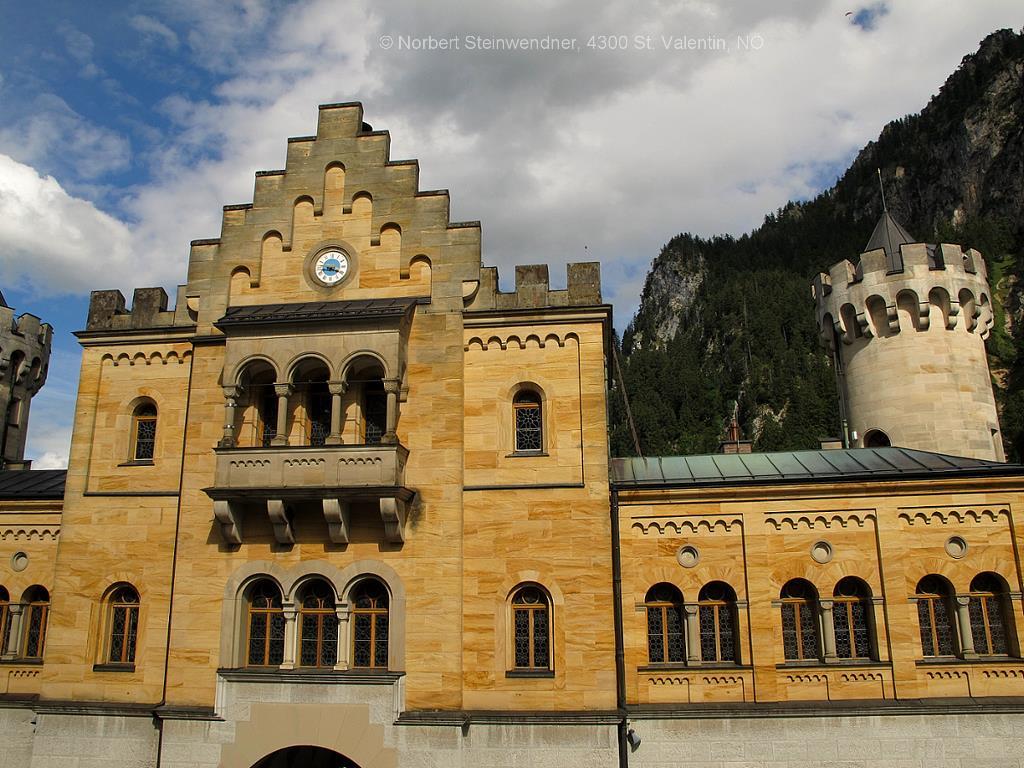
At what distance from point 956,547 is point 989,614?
1.46 metres

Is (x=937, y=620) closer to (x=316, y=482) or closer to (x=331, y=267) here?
(x=316, y=482)

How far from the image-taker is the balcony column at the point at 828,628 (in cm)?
1597

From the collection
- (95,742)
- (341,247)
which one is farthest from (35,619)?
(341,247)

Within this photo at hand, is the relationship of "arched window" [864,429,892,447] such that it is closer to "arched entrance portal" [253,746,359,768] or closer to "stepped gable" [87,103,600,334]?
"stepped gable" [87,103,600,334]

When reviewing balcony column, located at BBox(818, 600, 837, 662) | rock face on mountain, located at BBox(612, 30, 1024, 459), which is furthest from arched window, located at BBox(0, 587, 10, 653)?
rock face on mountain, located at BBox(612, 30, 1024, 459)

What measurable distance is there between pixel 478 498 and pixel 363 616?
333cm

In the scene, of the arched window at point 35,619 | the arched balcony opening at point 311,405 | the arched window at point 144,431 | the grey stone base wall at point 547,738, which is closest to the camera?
the grey stone base wall at point 547,738

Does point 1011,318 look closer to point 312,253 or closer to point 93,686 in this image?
point 312,253

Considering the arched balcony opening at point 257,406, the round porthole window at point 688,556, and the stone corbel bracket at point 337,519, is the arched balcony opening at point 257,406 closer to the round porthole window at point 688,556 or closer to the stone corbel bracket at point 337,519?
the stone corbel bracket at point 337,519

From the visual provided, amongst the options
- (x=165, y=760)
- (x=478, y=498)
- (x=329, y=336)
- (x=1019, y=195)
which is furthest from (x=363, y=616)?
(x=1019, y=195)

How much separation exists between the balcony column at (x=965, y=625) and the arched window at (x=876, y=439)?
7.28 m

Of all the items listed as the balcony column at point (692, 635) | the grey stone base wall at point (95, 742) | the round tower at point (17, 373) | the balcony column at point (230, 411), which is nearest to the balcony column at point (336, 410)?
the balcony column at point (230, 411)

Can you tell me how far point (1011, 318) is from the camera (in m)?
79.6

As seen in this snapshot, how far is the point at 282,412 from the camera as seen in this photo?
16453 millimetres
